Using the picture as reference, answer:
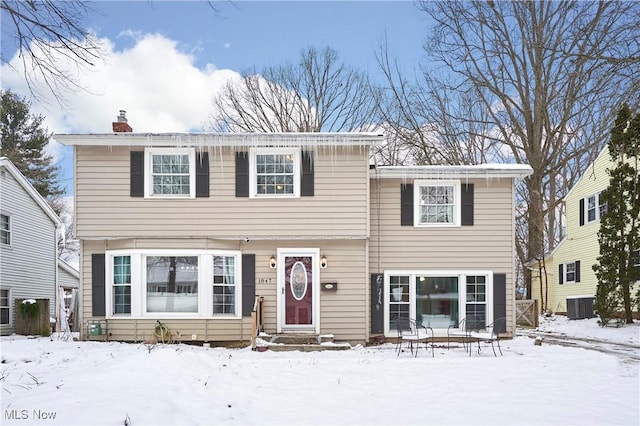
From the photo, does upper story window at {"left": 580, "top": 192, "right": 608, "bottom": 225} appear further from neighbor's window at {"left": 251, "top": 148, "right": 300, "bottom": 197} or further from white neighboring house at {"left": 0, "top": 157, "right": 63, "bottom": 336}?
white neighboring house at {"left": 0, "top": 157, "right": 63, "bottom": 336}

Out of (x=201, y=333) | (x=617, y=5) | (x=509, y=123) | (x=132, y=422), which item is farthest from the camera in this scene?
(x=509, y=123)

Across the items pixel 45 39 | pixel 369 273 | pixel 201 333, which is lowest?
pixel 201 333

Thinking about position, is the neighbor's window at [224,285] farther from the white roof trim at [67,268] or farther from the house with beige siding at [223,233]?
the white roof trim at [67,268]

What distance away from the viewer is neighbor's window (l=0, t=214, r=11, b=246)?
16.1 meters

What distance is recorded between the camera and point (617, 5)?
6945mm

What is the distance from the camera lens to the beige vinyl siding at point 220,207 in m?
11.9

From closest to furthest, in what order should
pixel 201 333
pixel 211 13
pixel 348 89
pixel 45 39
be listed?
pixel 45 39
pixel 211 13
pixel 201 333
pixel 348 89

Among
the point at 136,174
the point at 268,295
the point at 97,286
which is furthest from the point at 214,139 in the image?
the point at 97,286

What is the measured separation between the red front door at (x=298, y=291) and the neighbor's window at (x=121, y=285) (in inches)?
143

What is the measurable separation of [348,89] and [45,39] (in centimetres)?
2020

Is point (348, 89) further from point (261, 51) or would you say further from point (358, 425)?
point (358, 425)

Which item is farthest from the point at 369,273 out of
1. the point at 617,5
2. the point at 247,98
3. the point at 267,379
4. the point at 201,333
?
the point at 247,98

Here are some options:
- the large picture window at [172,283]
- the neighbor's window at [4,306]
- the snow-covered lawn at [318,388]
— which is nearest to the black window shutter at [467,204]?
the snow-covered lawn at [318,388]

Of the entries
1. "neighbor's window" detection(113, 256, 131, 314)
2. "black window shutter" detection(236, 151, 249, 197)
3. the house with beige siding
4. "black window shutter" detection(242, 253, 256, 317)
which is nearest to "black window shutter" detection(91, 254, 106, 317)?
the house with beige siding
